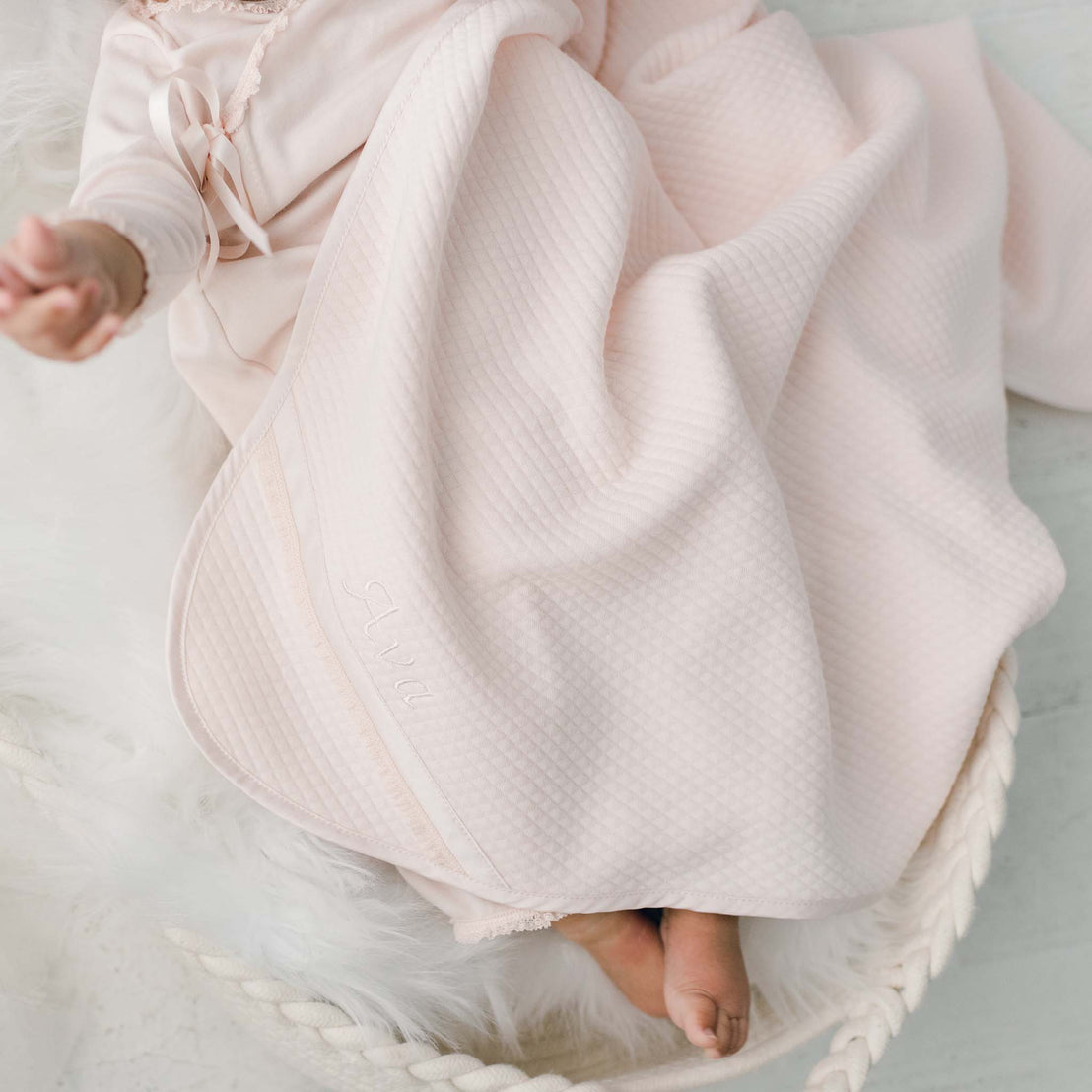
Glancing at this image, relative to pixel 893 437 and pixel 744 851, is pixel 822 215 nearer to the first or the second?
pixel 893 437

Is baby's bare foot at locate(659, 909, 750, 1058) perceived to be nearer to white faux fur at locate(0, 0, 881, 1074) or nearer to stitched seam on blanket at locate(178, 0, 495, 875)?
white faux fur at locate(0, 0, 881, 1074)

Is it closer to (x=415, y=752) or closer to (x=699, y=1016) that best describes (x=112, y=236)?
(x=415, y=752)

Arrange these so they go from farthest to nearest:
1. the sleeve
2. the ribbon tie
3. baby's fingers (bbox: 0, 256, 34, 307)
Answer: the ribbon tie → the sleeve → baby's fingers (bbox: 0, 256, 34, 307)

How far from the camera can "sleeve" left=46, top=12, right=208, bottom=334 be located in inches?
28.5

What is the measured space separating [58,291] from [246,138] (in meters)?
0.36

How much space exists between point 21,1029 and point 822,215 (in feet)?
3.70

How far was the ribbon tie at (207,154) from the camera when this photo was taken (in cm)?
83

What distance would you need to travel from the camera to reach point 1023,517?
3.26ft

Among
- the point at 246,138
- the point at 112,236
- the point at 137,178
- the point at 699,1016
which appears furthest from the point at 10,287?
the point at 699,1016

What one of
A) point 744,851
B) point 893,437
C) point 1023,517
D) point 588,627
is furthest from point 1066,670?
point 588,627

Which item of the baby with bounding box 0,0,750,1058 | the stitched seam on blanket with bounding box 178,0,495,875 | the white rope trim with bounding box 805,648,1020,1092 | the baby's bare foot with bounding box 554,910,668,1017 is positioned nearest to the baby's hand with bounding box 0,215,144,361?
the baby with bounding box 0,0,750,1058

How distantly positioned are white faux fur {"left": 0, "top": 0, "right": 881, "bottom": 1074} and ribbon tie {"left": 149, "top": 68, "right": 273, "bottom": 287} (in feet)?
0.62

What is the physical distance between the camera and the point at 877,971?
1003mm

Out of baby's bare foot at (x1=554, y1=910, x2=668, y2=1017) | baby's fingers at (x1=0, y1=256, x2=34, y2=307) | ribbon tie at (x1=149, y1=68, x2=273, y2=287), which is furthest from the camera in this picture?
baby's bare foot at (x1=554, y1=910, x2=668, y2=1017)
